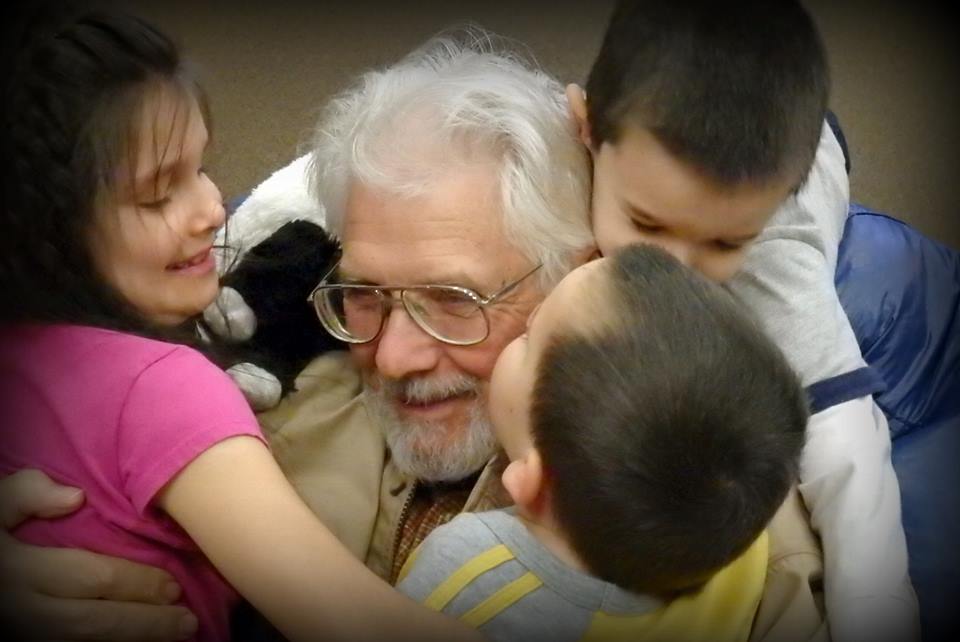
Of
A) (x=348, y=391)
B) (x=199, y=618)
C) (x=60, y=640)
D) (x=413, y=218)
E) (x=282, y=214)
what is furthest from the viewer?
(x=282, y=214)

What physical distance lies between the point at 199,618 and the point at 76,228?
0.47m

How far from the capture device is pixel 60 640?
41.3 inches

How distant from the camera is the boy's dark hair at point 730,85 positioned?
119 cm

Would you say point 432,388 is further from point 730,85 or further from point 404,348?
point 730,85

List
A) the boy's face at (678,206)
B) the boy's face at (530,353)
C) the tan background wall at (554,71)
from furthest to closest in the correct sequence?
1. the tan background wall at (554,71)
2. the boy's face at (678,206)
3. the boy's face at (530,353)

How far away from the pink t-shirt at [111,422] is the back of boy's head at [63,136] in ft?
0.19

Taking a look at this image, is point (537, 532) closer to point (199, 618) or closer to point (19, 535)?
point (199, 618)

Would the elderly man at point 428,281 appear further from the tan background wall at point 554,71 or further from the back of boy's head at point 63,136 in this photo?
the tan background wall at point 554,71

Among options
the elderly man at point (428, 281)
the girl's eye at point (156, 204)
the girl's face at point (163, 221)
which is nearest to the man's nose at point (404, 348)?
the elderly man at point (428, 281)

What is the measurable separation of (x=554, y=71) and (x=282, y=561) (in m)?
1.86

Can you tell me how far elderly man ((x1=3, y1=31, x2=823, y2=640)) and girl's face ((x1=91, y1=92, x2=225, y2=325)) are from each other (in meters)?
0.26

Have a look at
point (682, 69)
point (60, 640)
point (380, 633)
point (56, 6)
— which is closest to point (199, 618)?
point (60, 640)

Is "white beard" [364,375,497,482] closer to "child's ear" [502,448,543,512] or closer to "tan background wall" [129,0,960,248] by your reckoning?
"child's ear" [502,448,543,512]

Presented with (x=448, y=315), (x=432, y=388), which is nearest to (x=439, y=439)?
(x=432, y=388)
